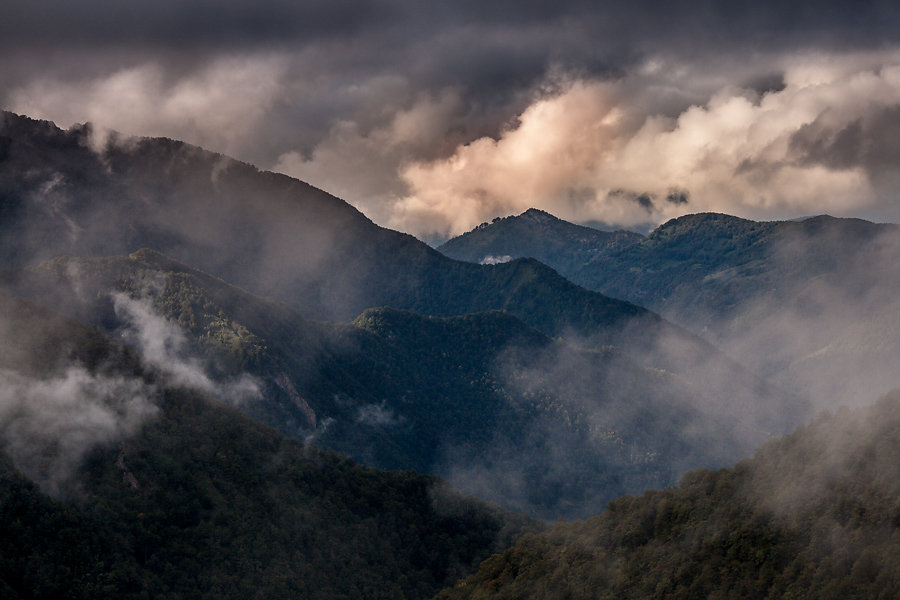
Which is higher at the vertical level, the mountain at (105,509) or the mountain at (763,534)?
the mountain at (105,509)

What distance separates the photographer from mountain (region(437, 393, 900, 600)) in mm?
100750

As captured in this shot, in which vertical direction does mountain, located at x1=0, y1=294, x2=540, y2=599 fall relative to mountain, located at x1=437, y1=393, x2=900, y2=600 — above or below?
above

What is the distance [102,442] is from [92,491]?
16.1 m

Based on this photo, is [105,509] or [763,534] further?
[105,509]

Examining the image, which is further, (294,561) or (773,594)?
(294,561)

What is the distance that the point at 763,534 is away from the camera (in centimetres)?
11544

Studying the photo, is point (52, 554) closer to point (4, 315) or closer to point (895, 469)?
point (4, 315)

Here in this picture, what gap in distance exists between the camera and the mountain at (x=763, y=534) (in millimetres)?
100750

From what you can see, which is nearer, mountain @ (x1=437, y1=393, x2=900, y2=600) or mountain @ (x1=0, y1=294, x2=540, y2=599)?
mountain @ (x1=437, y1=393, x2=900, y2=600)

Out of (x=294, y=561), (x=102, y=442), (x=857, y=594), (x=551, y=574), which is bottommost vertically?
(x=857, y=594)

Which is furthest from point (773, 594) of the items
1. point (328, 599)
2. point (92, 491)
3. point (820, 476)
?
point (92, 491)

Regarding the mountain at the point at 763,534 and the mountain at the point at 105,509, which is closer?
the mountain at the point at 763,534

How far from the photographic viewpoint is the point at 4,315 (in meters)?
194

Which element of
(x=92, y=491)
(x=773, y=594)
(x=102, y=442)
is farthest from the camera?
(x=102, y=442)
